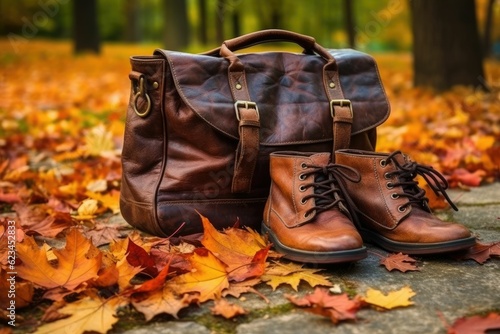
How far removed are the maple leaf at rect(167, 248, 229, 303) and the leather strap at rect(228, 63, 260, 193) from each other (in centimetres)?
50

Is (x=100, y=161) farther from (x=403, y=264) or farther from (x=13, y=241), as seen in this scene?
(x=403, y=264)

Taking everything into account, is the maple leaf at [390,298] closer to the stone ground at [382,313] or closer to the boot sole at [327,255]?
the stone ground at [382,313]

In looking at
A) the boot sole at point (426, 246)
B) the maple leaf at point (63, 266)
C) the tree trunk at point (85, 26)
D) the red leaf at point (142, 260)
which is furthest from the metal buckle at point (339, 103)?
the tree trunk at point (85, 26)

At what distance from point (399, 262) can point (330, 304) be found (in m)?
0.44

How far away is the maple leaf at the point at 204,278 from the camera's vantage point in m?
1.61

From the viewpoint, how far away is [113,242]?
2057 millimetres

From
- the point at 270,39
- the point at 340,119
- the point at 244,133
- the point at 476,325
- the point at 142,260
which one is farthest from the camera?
the point at 270,39

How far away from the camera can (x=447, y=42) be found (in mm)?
5984

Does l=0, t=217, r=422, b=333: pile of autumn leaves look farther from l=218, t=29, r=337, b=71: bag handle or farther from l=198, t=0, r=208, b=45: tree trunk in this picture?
l=198, t=0, r=208, b=45: tree trunk

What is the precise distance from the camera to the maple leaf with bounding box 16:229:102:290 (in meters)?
1.62

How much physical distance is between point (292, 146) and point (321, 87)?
30cm

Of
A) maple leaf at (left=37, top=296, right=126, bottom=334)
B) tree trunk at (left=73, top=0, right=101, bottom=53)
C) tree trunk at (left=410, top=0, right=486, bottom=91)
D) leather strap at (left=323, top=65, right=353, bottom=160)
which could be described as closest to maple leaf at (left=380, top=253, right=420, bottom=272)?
leather strap at (left=323, top=65, right=353, bottom=160)

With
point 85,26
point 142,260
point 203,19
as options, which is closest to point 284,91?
point 142,260

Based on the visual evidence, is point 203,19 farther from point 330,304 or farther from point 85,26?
point 330,304
